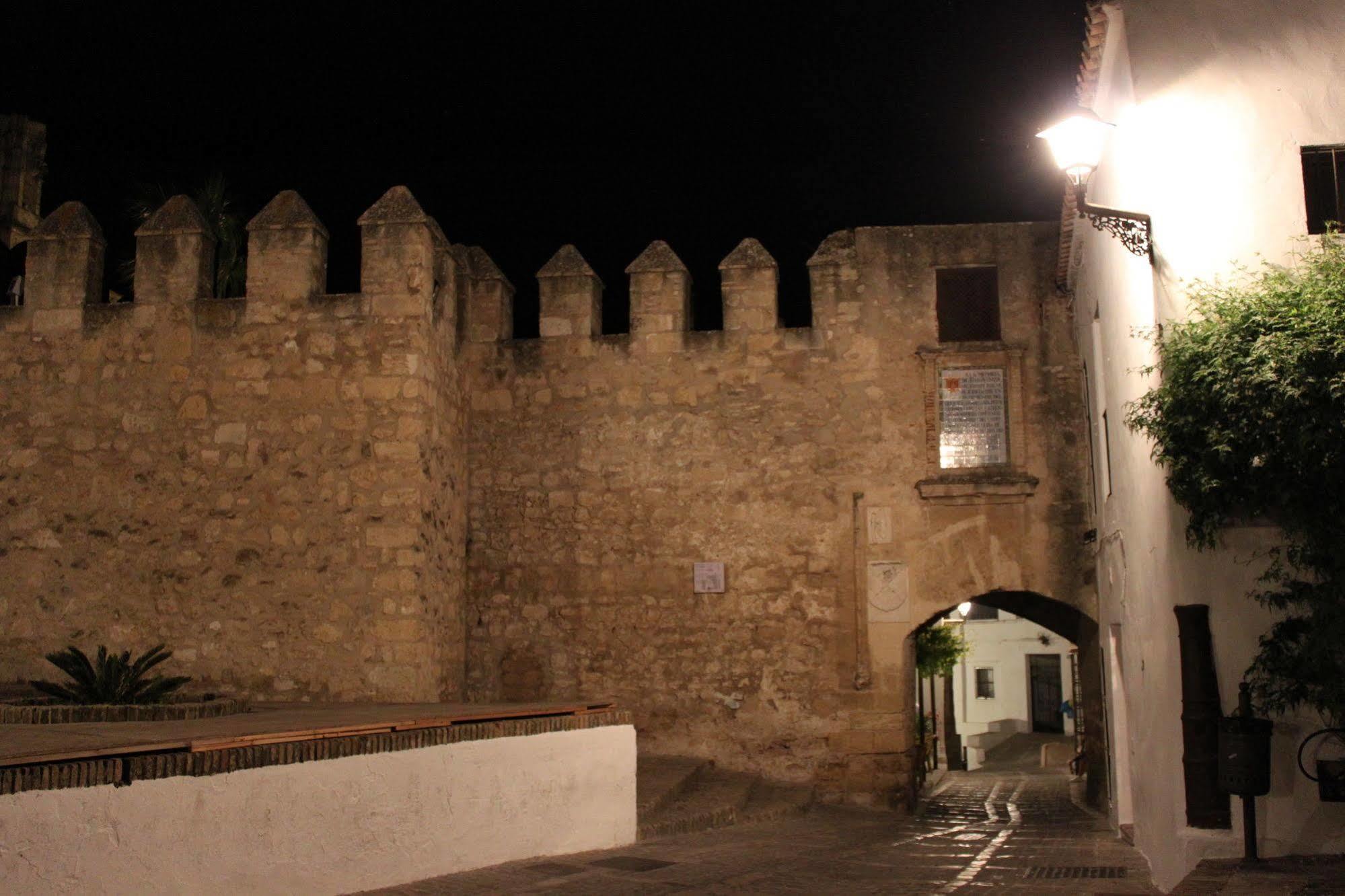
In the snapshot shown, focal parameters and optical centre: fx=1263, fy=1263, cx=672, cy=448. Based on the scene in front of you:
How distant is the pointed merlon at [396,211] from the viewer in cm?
998

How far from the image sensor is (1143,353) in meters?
6.87

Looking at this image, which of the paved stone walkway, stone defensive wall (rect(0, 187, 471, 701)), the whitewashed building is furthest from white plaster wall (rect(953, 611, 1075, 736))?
stone defensive wall (rect(0, 187, 471, 701))

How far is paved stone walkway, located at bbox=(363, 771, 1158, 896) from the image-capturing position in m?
6.26

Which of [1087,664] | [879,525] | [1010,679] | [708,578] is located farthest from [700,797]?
[1010,679]

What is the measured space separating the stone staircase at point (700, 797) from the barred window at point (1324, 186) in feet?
17.1

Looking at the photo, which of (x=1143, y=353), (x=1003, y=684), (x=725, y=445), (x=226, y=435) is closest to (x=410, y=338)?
(x=226, y=435)

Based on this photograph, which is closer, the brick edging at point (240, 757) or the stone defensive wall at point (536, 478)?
the brick edging at point (240, 757)

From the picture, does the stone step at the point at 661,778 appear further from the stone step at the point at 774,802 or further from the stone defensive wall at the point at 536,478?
the stone step at the point at 774,802

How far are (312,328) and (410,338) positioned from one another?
83cm

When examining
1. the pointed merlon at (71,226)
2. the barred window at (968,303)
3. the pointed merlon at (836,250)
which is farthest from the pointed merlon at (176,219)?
the barred window at (968,303)

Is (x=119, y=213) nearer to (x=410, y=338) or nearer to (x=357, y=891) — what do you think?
(x=410, y=338)

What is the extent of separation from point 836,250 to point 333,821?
706cm

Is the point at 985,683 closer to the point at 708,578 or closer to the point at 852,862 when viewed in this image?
the point at 708,578

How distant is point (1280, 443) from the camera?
5.54 m
